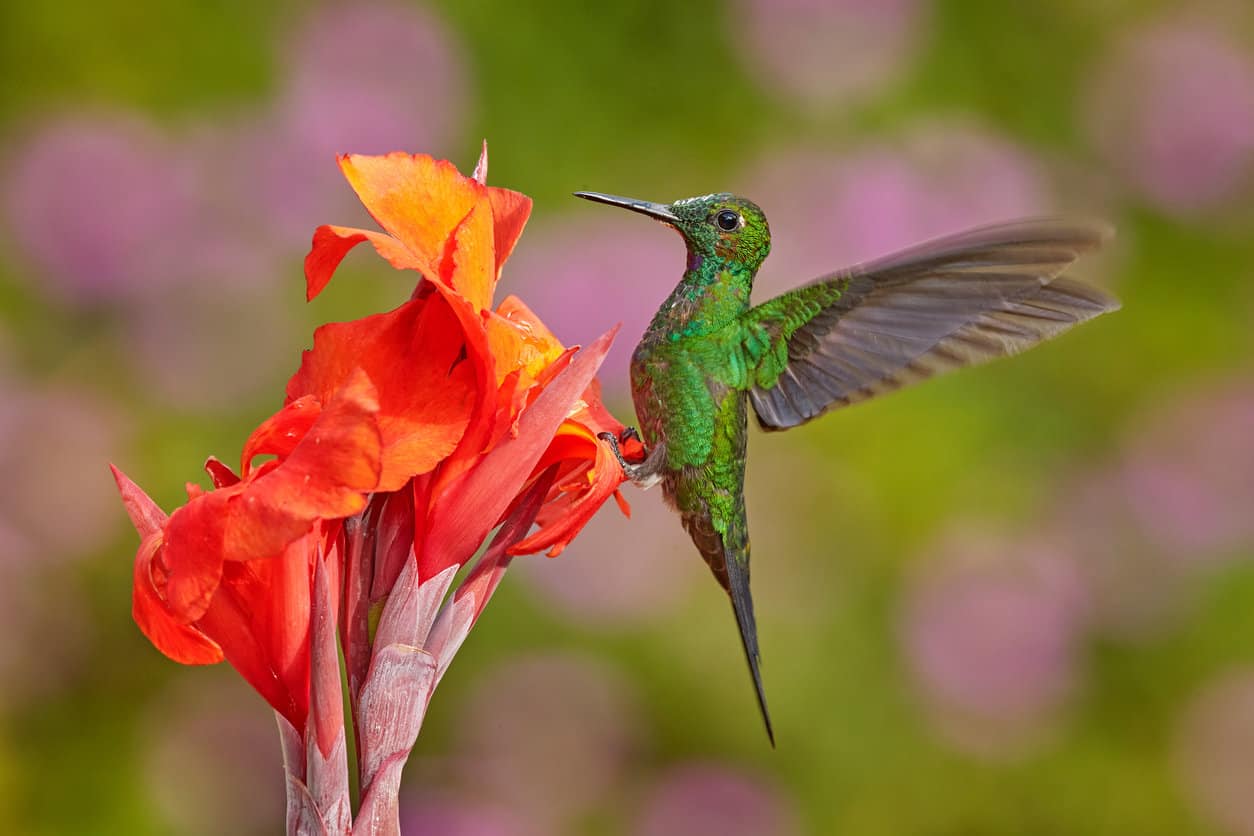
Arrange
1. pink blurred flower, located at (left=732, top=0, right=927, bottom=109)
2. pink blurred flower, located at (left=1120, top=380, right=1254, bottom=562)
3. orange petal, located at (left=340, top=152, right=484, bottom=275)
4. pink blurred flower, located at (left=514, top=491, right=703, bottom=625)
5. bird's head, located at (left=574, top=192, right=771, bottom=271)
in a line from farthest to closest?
pink blurred flower, located at (left=732, top=0, right=927, bottom=109) < pink blurred flower, located at (left=1120, top=380, right=1254, bottom=562) < pink blurred flower, located at (left=514, top=491, right=703, bottom=625) < bird's head, located at (left=574, top=192, right=771, bottom=271) < orange petal, located at (left=340, top=152, right=484, bottom=275)

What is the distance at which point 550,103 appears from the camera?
240 cm

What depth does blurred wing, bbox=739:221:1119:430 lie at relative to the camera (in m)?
Answer: 0.99

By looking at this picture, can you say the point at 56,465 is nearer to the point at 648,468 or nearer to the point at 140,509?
the point at 648,468

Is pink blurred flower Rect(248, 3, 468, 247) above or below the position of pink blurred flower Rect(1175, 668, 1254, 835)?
above

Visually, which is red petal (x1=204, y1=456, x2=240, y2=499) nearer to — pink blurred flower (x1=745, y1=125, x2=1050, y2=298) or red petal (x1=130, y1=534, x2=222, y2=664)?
red petal (x1=130, y1=534, x2=222, y2=664)

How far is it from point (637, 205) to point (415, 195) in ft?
1.00

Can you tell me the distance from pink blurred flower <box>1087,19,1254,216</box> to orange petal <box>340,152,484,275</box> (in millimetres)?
2015

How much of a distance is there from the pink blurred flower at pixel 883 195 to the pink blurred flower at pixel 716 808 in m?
0.75

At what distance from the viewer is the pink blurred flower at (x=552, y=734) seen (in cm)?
195

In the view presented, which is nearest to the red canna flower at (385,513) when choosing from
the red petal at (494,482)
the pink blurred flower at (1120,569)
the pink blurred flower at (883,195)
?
the red petal at (494,482)

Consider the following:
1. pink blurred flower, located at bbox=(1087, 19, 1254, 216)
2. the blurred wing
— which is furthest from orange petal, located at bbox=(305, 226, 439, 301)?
pink blurred flower, located at bbox=(1087, 19, 1254, 216)

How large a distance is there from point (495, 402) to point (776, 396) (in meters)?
0.47

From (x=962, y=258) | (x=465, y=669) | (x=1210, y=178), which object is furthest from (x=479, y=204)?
(x=1210, y=178)

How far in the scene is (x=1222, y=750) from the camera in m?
2.10
